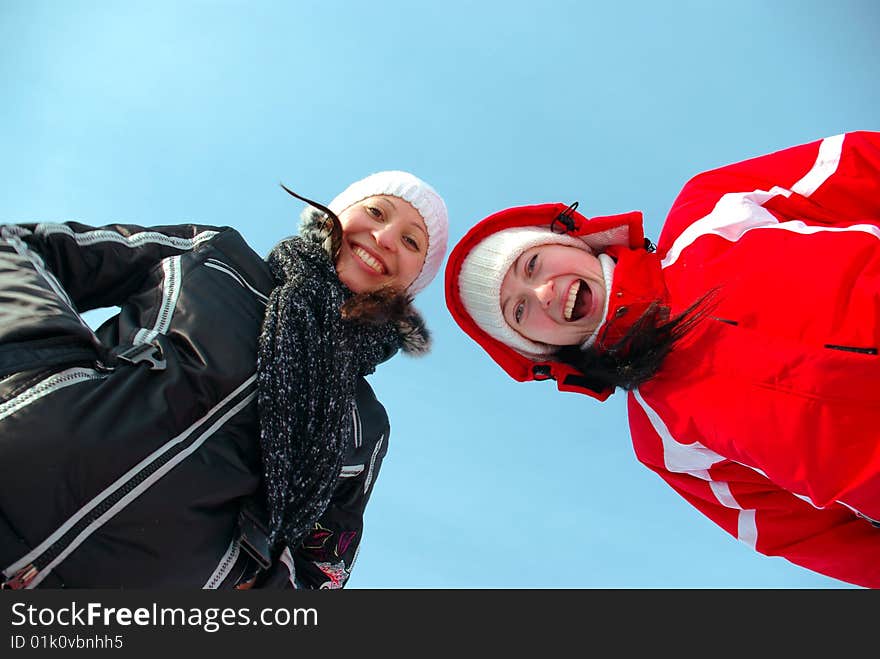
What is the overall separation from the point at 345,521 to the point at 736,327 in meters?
1.89

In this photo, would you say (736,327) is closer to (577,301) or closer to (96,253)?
(577,301)

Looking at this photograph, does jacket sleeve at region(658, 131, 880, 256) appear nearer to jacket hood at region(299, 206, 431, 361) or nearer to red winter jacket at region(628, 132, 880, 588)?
red winter jacket at region(628, 132, 880, 588)

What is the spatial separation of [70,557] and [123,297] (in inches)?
42.7

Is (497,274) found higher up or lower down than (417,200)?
lower down

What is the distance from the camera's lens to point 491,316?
9.56 ft

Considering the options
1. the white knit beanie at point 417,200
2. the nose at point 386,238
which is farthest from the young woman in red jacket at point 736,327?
the nose at point 386,238

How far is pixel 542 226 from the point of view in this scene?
3.07m

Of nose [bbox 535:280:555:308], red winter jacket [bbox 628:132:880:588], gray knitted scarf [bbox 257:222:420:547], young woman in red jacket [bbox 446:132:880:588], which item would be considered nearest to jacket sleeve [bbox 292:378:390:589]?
gray knitted scarf [bbox 257:222:420:547]

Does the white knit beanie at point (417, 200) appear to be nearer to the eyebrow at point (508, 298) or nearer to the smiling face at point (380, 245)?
the smiling face at point (380, 245)

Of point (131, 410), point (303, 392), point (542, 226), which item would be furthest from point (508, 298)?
point (131, 410)

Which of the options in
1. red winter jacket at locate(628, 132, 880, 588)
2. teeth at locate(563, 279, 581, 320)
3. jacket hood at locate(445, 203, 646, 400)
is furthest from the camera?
jacket hood at locate(445, 203, 646, 400)

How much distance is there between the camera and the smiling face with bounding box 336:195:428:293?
2.75m

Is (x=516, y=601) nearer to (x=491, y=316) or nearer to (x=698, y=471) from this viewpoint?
(x=698, y=471)

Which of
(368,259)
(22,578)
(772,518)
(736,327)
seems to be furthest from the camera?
(368,259)
